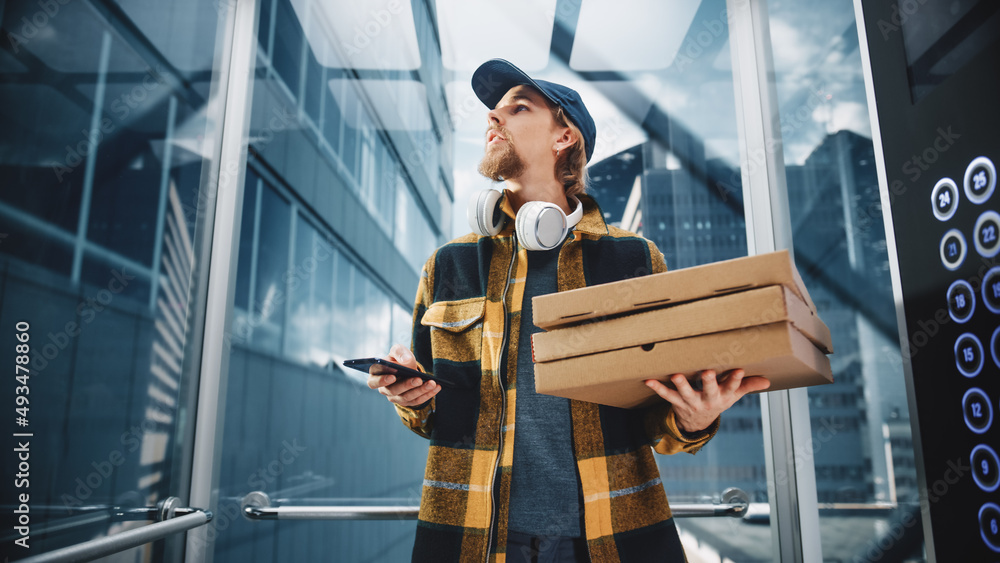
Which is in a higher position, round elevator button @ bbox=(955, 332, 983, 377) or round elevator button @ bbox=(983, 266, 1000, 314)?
round elevator button @ bbox=(983, 266, 1000, 314)

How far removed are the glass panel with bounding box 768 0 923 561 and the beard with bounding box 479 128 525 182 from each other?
93 centimetres

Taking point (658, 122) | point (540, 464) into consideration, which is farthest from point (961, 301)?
point (658, 122)

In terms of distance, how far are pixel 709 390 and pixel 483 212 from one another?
748 mm

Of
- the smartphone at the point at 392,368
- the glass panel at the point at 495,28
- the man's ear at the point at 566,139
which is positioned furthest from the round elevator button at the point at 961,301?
the glass panel at the point at 495,28

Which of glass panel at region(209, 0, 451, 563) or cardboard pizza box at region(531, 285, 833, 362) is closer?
cardboard pizza box at region(531, 285, 833, 362)

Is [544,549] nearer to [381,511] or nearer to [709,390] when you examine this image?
[709,390]

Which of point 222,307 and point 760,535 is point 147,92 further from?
point 760,535

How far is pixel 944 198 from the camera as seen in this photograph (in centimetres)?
77

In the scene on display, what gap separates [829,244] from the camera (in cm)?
175

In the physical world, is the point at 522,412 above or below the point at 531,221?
below

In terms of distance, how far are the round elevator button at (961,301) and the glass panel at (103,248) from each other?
1.63m

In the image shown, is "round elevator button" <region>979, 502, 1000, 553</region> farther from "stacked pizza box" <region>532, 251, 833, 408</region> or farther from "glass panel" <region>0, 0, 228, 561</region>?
"glass panel" <region>0, 0, 228, 561</region>

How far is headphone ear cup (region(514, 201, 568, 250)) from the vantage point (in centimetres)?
139

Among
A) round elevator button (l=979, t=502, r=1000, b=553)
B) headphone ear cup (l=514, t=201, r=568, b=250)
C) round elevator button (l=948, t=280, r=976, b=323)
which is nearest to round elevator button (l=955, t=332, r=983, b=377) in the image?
round elevator button (l=948, t=280, r=976, b=323)
